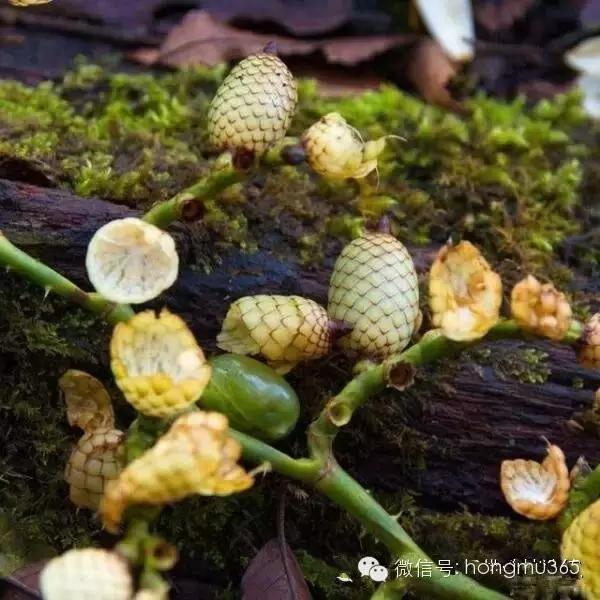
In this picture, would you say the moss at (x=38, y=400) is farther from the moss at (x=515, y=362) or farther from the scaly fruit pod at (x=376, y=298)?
the moss at (x=515, y=362)

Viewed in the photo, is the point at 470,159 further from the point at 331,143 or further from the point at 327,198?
the point at 331,143

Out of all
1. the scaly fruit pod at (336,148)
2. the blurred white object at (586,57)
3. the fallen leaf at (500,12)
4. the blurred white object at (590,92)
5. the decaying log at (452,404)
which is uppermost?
the scaly fruit pod at (336,148)

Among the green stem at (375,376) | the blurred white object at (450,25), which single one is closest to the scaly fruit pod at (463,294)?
the green stem at (375,376)

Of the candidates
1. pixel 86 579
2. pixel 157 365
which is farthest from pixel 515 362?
pixel 86 579

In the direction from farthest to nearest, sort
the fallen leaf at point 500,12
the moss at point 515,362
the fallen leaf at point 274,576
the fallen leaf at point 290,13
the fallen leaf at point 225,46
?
the fallen leaf at point 500,12
the fallen leaf at point 290,13
the fallen leaf at point 225,46
the moss at point 515,362
the fallen leaf at point 274,576

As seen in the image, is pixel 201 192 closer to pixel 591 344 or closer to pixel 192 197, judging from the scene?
pixel 192 197

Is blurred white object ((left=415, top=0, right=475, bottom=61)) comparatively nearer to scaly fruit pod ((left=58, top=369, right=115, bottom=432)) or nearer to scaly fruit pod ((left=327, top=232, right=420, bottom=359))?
scaly fruit pod ((left=327, top=232, right=420, bottom=359))
